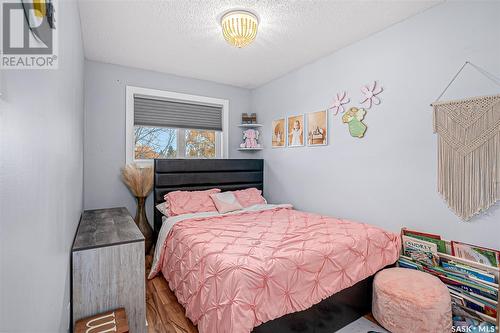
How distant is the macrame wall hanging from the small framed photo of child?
1549 millimetres

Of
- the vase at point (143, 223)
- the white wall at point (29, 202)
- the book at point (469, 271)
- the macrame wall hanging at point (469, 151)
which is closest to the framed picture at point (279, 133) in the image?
the macrame wall hanging at point (469, 151)

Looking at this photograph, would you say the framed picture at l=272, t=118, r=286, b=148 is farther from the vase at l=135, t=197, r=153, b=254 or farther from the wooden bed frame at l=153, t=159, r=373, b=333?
the vase at l=135, t=197, r=153, b=254

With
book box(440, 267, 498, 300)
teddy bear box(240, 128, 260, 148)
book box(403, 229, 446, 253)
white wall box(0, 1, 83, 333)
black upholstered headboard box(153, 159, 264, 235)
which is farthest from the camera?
teddy bear box(240, 128, 260, 148)

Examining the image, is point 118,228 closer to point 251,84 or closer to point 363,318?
point 363,318

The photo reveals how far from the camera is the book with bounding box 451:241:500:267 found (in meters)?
1.72

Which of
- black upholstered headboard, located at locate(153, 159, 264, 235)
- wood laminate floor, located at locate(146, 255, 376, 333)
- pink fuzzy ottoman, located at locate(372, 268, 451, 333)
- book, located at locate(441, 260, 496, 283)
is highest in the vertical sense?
black upholstered headboard, located at locate(153, 159, 264, 235)

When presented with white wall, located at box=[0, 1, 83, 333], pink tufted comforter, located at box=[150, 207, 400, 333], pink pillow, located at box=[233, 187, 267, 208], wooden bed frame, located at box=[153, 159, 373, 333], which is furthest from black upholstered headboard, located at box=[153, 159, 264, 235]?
white wall, located at box=[0, 1, 83, 333]

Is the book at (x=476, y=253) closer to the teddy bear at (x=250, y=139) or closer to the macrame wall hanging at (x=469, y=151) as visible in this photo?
the macrame wall hanging at (x=469, y=151)

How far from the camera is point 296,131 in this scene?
11.3 ft

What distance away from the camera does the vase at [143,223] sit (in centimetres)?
320

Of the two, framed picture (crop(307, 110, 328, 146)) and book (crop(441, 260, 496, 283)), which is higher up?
framed picture (crop(307, 110, 328, 146))

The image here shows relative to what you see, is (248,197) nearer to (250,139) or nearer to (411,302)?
(250,139)

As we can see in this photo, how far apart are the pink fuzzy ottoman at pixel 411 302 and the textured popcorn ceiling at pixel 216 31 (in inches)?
86.9

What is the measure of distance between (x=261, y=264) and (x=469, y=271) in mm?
1564
